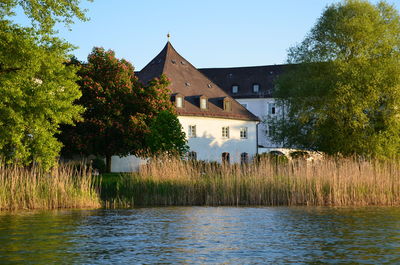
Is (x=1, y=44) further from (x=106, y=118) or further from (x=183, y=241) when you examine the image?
(x=106, y=118)

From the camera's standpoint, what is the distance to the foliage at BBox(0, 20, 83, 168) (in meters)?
26.1

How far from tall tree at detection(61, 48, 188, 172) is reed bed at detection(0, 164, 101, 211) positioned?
21.1m

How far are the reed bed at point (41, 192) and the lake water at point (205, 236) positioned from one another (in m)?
1.05

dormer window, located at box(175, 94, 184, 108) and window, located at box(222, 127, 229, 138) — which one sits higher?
dormer window, located at box(175, 94, 184, 108)

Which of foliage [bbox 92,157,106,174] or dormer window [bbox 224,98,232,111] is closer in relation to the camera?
foliage [bbox 92,157,106,174]

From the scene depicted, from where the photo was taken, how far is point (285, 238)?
1591cm

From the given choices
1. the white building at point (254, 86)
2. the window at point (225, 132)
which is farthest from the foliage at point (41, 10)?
the white building at point (254, 86)

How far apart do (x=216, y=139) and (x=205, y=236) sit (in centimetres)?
4279

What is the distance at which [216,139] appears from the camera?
194ft

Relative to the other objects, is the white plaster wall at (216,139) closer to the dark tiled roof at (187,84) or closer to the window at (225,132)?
the window at (225,132)

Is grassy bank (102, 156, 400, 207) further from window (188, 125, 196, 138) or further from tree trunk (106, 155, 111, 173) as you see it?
window (188, 125, 196, 138)

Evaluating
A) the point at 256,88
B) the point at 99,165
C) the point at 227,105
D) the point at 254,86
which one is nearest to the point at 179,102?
the point at 227,105

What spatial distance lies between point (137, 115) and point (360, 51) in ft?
49.3


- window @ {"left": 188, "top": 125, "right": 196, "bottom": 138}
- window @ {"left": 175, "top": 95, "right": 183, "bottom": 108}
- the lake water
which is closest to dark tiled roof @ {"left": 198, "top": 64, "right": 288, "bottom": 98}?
window @ {"left": 188, "top": 125, "right": 196, "bottom": 138}
